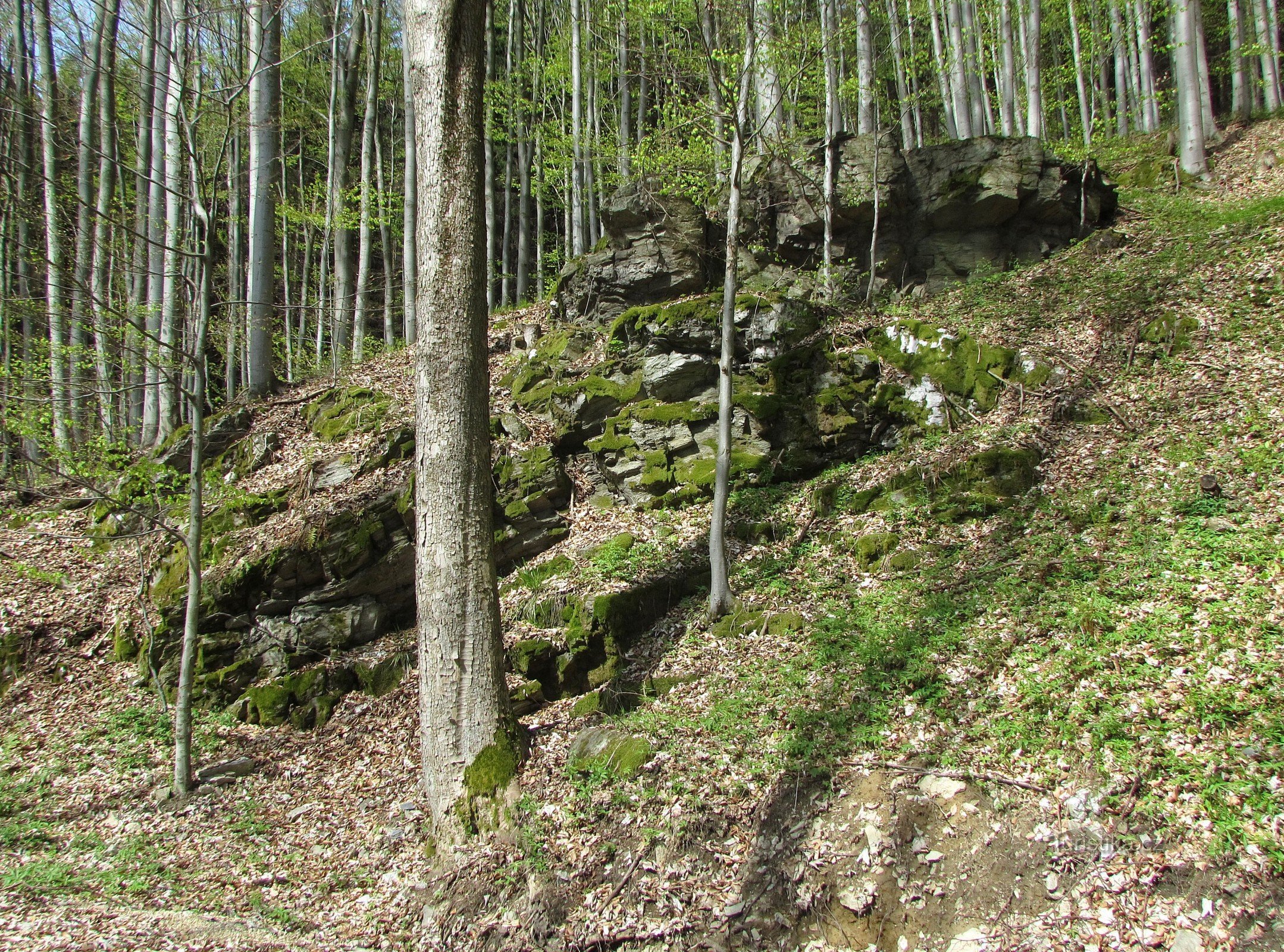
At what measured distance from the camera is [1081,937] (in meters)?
3.39

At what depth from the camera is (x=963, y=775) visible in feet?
14.4

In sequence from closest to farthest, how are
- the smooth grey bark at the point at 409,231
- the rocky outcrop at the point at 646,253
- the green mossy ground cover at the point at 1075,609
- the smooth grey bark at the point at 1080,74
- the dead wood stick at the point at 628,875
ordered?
the green mossy ground cover at the point at 1075,609 → the dead wood stick at the point at 628,875 → the rocky outcrop at the point at 646,253 → the smooth grey bark at the point at 409,231 → the smooth grey bark at the point at 1080,74

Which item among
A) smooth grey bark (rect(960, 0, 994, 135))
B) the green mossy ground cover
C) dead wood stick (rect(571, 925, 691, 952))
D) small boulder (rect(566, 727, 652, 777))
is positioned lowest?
dead wood stick (rect(571, 925, 691, 952))

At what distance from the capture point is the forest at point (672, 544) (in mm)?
4289

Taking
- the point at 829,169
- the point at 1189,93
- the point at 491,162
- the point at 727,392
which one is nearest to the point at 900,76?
the point at 1189,93

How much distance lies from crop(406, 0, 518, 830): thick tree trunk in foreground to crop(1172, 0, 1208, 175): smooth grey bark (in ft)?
50.5

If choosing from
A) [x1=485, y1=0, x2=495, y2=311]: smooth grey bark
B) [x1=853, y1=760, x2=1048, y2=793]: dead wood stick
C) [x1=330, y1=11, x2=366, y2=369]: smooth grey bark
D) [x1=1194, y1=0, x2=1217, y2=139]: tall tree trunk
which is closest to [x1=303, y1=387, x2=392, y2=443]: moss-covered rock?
[x1=330, y1=11, x2=366, y2=369]: smooth grey bark

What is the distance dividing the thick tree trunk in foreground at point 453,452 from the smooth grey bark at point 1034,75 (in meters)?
14.1

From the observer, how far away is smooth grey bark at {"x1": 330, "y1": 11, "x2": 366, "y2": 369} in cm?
1475

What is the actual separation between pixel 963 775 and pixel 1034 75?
644 inches

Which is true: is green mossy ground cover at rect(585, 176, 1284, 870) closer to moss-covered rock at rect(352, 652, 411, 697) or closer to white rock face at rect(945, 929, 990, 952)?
white rock face at rect(945, 929, 990, 952)

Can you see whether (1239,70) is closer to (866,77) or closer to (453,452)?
(866,77)

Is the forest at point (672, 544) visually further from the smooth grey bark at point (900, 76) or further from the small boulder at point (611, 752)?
the smooth grey bark at point (900, 76)

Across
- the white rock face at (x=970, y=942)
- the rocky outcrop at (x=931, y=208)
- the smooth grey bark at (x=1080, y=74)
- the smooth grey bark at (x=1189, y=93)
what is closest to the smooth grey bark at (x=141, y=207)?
the rocky outcrop at (x=931, y=208)
